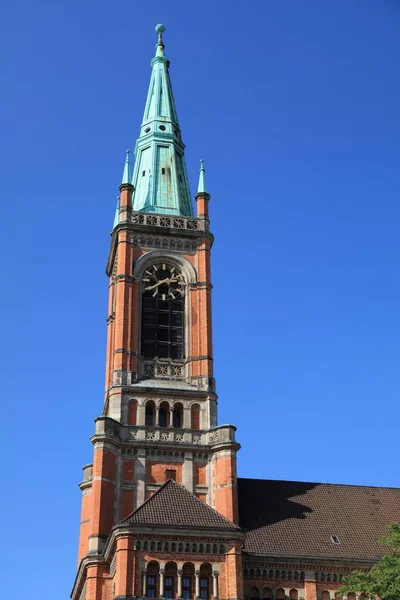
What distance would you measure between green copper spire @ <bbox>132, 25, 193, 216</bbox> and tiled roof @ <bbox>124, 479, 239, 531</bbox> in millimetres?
24736

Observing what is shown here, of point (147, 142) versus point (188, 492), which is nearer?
point (188, 492)

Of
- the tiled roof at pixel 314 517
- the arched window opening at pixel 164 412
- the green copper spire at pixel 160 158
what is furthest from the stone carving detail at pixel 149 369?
the green copper spire at pixel 160 158

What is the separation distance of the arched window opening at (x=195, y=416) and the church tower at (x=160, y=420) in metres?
0.09

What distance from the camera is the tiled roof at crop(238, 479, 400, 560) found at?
5900cm

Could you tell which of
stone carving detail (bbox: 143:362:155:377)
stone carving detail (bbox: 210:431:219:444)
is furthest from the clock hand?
stone carving detail (bbox: 210:431:219:444)

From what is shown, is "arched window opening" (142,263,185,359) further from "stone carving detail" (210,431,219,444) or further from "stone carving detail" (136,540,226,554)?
"stone carving detail" (136,540,226,554)

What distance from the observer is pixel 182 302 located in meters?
69.4

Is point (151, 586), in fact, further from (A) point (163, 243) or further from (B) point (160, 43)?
(B) point (160, 43)

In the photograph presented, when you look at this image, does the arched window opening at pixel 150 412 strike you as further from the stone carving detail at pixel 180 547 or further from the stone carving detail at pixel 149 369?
the stone carving detail at pixel 180 547

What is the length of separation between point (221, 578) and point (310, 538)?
9.56 m

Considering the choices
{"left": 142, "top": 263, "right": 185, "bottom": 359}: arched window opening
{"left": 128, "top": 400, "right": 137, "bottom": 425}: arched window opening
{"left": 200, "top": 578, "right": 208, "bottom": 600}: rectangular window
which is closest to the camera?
{"left": 200, "top": 578, "right": 208, "bottom": 600}: rectangular window

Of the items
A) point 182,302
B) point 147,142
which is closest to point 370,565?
point 182,302

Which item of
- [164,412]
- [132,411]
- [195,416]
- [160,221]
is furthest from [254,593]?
[160,221]

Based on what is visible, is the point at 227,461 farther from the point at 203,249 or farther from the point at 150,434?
the point at 203,249
